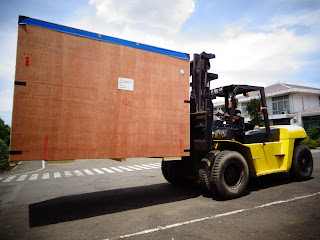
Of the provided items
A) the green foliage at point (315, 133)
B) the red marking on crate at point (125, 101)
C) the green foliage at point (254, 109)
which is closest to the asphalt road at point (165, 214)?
the red marking on crate at point (125, 101)

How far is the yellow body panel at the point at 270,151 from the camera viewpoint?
5.60 metres

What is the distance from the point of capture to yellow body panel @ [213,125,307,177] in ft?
18.4

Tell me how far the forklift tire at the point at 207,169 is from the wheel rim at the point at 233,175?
467mm

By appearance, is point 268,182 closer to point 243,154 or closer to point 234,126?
point 243,154

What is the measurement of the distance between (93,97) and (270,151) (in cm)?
512

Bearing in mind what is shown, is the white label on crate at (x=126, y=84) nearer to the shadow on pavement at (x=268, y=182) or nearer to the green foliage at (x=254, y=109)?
the shadow on pavement at (x=268, y=182)

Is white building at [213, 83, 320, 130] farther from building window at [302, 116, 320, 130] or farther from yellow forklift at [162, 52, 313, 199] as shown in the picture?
yellow forklift at [162, 52, 313, 199]

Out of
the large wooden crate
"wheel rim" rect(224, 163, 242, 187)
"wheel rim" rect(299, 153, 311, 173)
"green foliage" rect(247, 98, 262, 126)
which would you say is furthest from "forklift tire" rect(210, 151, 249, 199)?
"green foliage" rect(247, 98, 262, 126)

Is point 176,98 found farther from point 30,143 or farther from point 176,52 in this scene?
point 30,143

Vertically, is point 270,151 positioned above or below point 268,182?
above

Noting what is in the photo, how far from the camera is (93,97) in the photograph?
13.2 ft

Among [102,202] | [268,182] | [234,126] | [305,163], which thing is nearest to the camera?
[102,202]

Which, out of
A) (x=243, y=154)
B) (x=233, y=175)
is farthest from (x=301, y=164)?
(x=233, y=175)

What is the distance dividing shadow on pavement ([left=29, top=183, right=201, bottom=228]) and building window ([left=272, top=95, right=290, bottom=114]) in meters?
30.6
